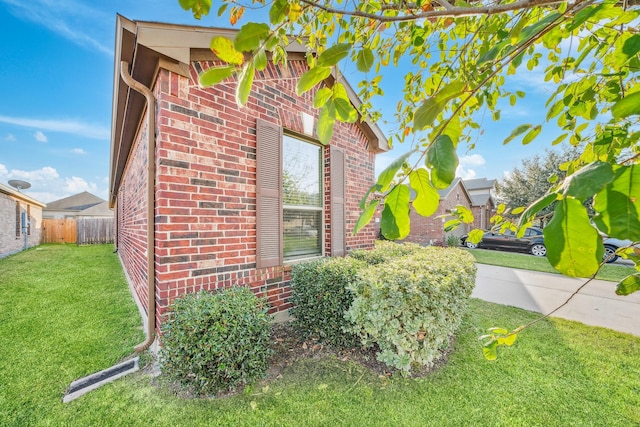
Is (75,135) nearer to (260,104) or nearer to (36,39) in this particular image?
(36,39)

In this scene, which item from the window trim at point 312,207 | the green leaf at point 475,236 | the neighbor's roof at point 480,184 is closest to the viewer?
the green leaf at point 475,236

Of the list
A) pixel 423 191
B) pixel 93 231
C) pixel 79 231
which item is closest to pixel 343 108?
pixel 423 191

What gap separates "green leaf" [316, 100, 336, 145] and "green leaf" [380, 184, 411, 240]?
27 centimetres

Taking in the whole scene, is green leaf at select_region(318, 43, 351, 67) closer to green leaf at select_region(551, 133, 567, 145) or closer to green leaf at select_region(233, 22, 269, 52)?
green leaf at select_region(233, 22, 269, 52)

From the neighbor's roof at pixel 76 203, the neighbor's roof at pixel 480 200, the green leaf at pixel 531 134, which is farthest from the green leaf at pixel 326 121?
the neighbor's roof at pixel 76 203

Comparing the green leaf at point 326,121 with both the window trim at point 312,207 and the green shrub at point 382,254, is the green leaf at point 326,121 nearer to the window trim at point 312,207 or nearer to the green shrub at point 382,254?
the window trim at point 312,207

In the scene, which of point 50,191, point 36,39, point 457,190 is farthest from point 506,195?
point 50,191

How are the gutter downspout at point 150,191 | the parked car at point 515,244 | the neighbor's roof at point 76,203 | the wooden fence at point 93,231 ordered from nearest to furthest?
the gutter downspout at point 150,191
the parked car at point 515,244
the wooden fence at point 93,231
the neighbor's roof at point 76,203

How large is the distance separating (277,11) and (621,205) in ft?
3.01

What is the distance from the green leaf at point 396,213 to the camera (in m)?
0.64

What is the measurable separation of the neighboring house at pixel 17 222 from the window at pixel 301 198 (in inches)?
577

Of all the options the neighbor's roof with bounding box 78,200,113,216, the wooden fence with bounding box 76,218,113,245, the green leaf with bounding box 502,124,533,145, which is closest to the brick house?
the green leaf with bounding box 502,124,533,145

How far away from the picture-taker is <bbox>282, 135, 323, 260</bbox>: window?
4023mm

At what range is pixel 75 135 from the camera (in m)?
14.4
